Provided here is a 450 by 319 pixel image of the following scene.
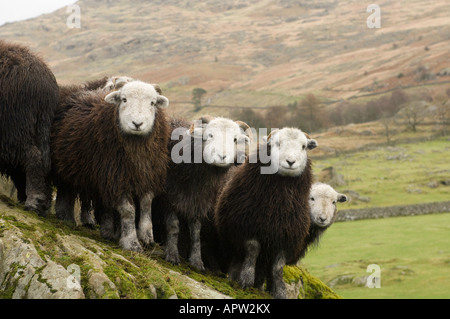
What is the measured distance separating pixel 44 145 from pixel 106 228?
70.8 inches

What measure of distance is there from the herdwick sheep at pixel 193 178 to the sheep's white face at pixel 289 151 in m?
0.55

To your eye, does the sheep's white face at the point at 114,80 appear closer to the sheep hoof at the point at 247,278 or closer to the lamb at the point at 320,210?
the sheep hoof at the point at 247,278

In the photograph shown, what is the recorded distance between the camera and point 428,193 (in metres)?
54.2

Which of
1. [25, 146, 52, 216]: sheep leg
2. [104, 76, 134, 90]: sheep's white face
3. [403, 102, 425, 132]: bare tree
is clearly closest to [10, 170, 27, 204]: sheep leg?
[25, 146, 52, 216]: sheep leg

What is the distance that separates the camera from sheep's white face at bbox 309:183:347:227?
11.7m

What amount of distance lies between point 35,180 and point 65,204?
90 cm

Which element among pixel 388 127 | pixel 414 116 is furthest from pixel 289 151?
pixel 414 116

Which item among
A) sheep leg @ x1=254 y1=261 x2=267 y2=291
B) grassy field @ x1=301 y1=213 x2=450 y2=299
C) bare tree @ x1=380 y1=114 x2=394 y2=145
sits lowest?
grassy field @ x1=301 y1=213 x2=450 y2=299

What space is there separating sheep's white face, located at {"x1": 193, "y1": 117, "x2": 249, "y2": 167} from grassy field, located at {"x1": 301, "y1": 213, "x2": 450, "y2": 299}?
26.0 ft

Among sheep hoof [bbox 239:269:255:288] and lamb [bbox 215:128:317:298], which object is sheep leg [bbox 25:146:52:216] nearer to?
lamb [bbox 215:128:317:298]

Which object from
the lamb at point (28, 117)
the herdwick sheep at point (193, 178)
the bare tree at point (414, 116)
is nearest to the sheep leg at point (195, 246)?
the herdwick sheep at point (193, 178)
